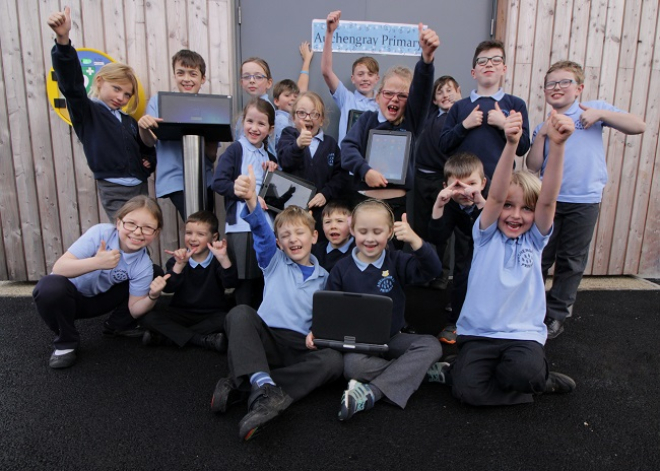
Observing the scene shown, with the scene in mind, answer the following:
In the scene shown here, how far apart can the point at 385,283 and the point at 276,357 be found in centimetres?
66

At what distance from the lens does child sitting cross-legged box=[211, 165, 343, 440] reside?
82.0 inches

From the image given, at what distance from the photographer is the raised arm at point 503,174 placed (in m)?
2.00

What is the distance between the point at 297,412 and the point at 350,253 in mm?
920

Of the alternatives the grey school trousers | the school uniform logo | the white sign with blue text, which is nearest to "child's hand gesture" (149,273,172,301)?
the grey school trousers

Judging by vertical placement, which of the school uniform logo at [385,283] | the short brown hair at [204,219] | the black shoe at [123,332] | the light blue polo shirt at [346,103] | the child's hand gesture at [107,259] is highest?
the light blue polo shirt at [346,103]

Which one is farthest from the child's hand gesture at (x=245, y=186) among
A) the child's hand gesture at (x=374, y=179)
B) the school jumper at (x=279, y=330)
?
the child's hand gesture at (x=374, y=179)

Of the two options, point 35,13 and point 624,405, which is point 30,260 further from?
point 624,405

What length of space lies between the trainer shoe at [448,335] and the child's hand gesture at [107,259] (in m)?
1.93

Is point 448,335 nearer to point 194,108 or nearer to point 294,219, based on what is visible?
point 294,219

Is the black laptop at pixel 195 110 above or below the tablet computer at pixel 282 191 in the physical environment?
above

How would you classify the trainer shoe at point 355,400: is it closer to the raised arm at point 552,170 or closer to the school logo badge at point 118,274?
the raised arm at point 552,170

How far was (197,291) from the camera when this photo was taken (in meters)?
2.92

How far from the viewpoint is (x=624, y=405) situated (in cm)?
222

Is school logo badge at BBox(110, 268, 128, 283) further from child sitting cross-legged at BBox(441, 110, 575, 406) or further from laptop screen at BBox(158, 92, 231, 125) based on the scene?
child sitting cross-legged at BBox(441, 110, 575, 406)
